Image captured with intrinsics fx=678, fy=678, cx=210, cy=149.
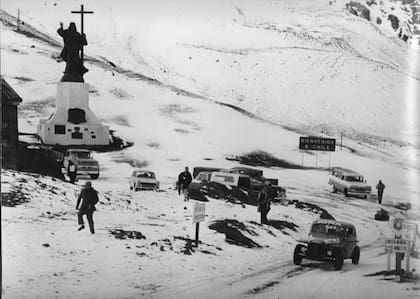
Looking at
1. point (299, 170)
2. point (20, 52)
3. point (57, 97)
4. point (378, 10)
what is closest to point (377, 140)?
point (299, 170)

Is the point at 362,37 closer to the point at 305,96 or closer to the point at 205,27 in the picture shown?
the point at 305,96

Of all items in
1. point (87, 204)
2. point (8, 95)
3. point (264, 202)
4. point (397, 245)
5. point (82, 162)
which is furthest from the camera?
point (264, 202)

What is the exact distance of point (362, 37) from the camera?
6.99 meters

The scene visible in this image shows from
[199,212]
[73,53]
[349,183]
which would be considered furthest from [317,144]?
[73,53]

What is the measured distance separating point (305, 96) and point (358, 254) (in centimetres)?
169

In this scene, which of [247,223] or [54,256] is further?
[247,223]

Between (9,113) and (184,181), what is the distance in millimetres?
1845

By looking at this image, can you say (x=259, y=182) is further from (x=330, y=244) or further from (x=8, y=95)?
(x=8, y=95)

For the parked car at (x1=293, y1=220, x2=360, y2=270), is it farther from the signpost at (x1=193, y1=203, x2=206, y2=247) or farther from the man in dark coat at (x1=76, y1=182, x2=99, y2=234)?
the man in dark coat at (x1=76, y1=182, x2=99, y2=234)

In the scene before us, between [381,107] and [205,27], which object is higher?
[205,27]

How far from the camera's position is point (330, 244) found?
265 inches

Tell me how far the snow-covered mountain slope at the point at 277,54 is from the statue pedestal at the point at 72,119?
1.60 ft

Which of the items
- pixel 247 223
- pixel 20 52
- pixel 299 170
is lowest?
pixel 247 223

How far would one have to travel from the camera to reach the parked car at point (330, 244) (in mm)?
6695
